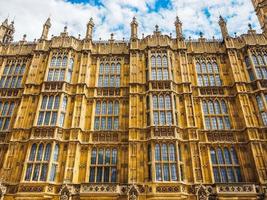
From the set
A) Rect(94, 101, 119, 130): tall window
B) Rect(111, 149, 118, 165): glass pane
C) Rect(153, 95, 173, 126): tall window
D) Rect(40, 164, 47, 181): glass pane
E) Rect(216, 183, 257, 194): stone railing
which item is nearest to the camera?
Rect(216, 183, 257, 194): stone railing

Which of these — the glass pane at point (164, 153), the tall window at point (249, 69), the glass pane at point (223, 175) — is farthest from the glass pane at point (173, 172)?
the tall window at point (249, 69)

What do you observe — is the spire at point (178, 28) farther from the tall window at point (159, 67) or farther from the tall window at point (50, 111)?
the tall window at point (50, 111)

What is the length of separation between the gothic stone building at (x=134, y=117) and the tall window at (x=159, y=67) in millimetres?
112

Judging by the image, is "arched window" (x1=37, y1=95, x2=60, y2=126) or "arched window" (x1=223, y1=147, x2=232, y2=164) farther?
"arched window" (x1=37, y1=95, x2=60, y2=126)

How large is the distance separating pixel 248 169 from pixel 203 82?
1006 centimetres

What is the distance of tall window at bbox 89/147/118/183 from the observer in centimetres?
2246

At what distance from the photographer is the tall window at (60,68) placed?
27016 mm

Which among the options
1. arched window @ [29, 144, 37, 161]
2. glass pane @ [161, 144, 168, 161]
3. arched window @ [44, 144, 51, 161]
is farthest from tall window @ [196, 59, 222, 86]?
arched window @ [29, 144, 37, 161]

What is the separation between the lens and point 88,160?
23078 mm

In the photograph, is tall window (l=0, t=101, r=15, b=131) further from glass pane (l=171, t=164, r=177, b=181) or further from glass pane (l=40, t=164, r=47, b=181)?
glass pane (l=171, t=164, r=177, b=181)

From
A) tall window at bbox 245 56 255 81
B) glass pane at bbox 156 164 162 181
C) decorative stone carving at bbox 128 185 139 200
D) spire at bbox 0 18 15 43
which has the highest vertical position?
spire at bbox 0 18 15 43

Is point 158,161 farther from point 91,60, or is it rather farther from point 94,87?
point 91,60

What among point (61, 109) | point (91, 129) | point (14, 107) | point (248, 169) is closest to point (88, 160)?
point (91, 129)

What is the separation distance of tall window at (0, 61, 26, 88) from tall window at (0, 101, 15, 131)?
7.72 feet
